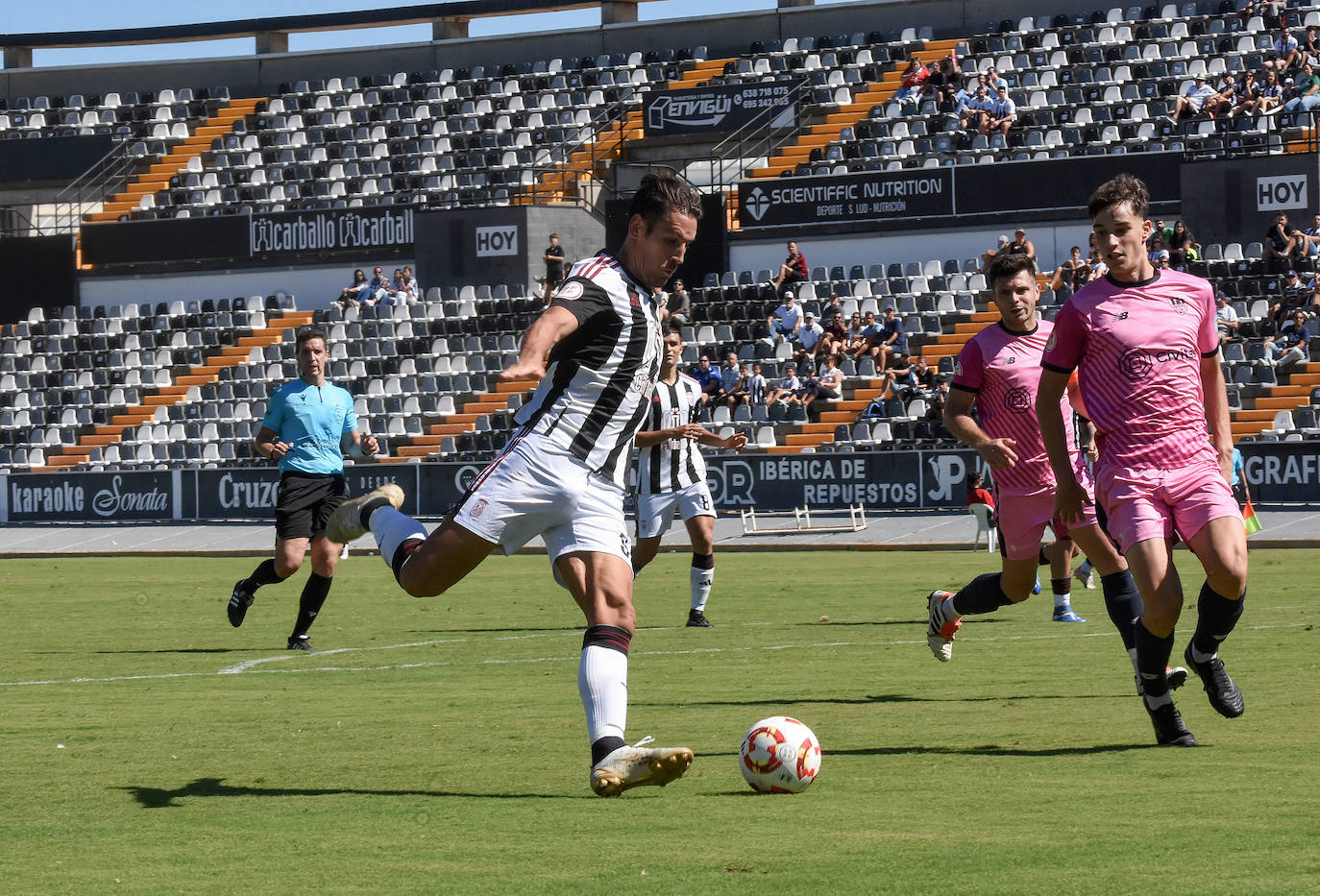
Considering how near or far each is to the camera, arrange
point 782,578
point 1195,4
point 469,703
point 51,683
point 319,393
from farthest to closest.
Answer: point 1195,4 < point 782,578 < point 319,393 < point 51,683 < point 469,703

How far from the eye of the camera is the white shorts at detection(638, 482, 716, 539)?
16.5m

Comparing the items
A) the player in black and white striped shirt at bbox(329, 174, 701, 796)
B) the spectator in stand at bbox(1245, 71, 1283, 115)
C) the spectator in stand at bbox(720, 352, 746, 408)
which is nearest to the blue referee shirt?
the player in black and white striped shirt at bbox(329, 174, 701, 796)

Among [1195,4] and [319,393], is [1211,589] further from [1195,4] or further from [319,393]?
[1195,4]

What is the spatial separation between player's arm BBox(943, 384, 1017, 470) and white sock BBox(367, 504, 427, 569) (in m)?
3.08

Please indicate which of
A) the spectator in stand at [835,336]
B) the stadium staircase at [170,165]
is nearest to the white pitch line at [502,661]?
the spectator in stand at [835,336]

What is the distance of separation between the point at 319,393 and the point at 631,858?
9.00 metres

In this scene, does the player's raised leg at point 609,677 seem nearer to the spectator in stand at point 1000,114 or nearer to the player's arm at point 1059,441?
the player's arm at point 1059,441

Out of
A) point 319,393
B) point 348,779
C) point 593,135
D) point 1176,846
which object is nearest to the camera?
point 1176,846

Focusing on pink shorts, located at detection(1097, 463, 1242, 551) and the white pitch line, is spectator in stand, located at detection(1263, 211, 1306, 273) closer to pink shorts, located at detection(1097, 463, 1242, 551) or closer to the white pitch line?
the white pitch line

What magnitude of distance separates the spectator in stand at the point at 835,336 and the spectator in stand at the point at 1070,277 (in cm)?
399

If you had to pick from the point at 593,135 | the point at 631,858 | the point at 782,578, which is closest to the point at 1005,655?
the point at 631,858

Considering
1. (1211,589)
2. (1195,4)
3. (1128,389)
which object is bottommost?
(1211,589)

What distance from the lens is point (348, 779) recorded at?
7723 mm

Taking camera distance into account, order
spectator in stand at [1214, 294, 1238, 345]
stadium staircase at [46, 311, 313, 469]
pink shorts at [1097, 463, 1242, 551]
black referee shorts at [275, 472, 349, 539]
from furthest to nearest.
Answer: stadium staircase at [46, 311, 313, 469] → spectator in stand at [1214, 294, 1238, 345] → black referee shorts at [275, 472, 349, 539] → pink shorts at [1097, 463, 1242, 551]
